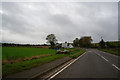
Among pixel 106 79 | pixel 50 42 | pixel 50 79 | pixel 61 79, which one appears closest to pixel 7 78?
pixel 50 79

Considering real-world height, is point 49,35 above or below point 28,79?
→ above

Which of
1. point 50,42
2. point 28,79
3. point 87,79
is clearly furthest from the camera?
point 50,42

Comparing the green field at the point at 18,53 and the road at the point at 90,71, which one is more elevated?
the road at the point at 90,71

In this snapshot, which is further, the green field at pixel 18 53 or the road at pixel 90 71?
the green field at pixel 18 53

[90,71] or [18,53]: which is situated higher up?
[90,71]

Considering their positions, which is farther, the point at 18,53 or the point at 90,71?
the point at 18,53

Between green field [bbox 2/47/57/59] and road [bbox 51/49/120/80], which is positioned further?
green field [bbox 2/47/57/59]

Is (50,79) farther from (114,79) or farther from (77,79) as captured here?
(114,79)

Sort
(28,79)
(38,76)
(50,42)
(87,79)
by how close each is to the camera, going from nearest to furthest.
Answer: (28,79), (87,79), (38,76), (50,42)

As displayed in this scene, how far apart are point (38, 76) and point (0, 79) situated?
Answer: 78.3 inches

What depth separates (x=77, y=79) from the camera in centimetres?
587

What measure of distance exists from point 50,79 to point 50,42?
319 feet

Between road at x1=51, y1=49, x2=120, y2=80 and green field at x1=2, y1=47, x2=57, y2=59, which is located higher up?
road at x1=51, y1=49, x2=120, y2=80

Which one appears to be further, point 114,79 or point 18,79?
point 114,79
